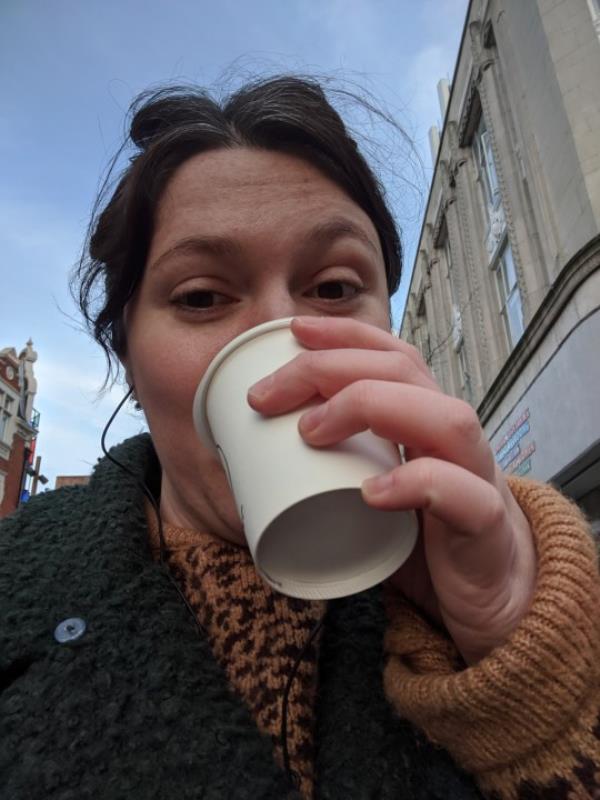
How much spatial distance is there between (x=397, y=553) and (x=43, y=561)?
30.8 inches

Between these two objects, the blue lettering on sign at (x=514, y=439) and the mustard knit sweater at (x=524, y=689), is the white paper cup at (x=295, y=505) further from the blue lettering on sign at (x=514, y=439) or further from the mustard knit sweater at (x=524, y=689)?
the blue lettering on sign at (x=514, y=439)

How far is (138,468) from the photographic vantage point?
4.66 ft

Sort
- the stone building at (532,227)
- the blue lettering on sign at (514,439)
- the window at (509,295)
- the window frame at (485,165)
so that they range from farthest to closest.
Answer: the window frame at (485,165) < the window at (509,295) < the blue lettering on sign at (514,439) < the stone building at (532,227)

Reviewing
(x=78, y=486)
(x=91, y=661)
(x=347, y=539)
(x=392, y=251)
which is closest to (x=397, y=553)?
(x=347, y=539)

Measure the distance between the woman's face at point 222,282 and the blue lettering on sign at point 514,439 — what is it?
295 inches

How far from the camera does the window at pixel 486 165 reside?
1047 centimetres

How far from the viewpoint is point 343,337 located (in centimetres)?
76

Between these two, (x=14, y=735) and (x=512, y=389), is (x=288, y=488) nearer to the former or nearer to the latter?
(x=14, y=735)

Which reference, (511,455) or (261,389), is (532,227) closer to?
(511,455)

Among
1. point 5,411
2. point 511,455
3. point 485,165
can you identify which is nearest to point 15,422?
point 5,411

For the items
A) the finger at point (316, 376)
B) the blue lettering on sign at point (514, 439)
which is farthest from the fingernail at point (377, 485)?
the blue lettering on sign at point (514, 439)

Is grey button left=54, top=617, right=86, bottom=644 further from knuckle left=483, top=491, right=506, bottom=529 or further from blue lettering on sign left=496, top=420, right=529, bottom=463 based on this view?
blue lettering on sign left=496, top=420, right=529, bottom=463

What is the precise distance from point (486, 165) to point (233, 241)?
37.5ft

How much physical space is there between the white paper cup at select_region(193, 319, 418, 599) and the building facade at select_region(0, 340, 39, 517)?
76.0 ft
